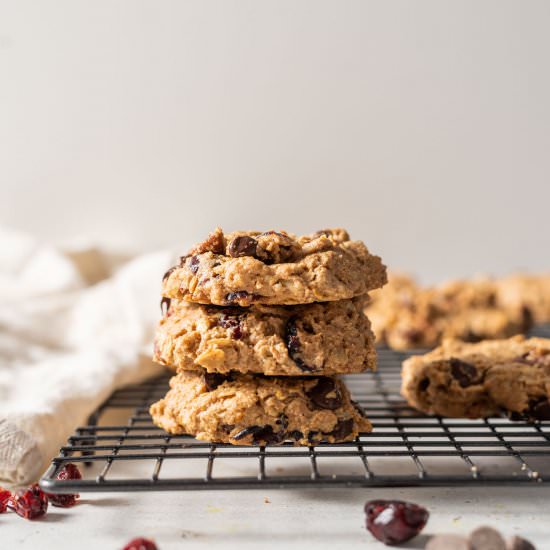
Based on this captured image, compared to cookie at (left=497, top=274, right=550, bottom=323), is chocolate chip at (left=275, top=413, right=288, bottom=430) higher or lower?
higher

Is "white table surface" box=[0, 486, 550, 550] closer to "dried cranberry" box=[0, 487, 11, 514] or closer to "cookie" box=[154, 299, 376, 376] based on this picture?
"dried cranberry" box=[0, 487, 11, 514]

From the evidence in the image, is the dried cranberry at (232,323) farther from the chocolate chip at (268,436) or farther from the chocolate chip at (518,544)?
the chocolate chip at (518,544)

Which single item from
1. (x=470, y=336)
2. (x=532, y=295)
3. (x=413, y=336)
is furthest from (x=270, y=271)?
(x=532, y=295)

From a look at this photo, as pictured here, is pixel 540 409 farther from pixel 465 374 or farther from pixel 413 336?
pixel 413 336

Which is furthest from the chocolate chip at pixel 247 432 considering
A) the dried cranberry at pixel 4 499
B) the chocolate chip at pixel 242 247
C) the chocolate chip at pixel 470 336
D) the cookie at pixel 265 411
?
the chocolate chip at pixel 470 336

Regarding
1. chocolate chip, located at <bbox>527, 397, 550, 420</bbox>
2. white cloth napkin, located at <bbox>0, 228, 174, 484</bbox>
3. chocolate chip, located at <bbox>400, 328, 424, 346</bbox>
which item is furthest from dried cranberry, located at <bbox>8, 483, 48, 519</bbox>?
chocolate chip, located at <bbox>400, 328, 424, 346</bbox>

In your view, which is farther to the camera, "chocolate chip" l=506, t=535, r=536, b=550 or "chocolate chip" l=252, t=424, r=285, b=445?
"chocolate chip" l=252, t=424, r=285, b=445
